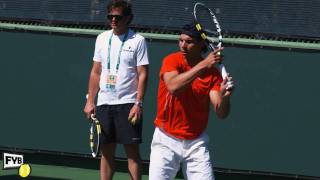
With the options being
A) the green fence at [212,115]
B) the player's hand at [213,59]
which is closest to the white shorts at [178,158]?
the player's hand at [213,59]

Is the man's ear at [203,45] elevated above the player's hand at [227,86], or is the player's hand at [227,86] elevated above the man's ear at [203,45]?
the man's ear at [203,45]

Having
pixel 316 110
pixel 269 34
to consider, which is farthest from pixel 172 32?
pixel 316 110

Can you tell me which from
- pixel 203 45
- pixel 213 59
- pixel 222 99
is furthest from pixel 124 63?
pixel 213 59

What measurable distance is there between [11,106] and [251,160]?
8.36ft

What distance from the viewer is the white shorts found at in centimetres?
670

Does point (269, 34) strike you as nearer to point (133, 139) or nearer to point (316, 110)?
point (316, 110)

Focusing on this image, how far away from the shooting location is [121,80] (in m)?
8.23

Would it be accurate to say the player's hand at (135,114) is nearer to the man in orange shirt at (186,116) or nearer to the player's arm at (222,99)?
the man in orange shirt at (186,116)

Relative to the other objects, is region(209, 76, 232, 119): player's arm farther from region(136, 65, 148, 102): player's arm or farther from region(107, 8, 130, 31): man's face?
region(107, 8, 130, 31): man's face

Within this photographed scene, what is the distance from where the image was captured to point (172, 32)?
9508mm

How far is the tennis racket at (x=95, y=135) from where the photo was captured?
833 centimetres

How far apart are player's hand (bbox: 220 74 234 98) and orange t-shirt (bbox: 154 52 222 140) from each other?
0.33 m

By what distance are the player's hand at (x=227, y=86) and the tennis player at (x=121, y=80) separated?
1.86 m

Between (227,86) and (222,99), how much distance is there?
21cm
